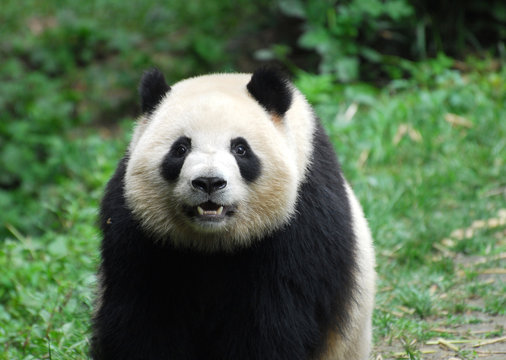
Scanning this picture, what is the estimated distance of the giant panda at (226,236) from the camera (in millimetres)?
3338

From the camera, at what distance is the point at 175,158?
131 inches

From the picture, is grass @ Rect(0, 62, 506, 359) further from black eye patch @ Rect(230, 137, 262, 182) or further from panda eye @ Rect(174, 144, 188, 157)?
black eye patch @ Rect(230, 137, 262, 182)

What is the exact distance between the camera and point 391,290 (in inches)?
204

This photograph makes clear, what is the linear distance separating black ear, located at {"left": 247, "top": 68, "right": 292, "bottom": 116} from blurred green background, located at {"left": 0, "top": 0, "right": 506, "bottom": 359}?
5.31ft

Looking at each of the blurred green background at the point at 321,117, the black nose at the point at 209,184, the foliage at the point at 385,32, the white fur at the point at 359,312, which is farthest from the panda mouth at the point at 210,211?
the foliage at the point at 385,32

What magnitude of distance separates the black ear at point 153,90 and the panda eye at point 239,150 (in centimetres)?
55

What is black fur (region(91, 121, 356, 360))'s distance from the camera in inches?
136

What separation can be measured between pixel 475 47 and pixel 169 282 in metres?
6.98

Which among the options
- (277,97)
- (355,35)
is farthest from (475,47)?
(277,97)

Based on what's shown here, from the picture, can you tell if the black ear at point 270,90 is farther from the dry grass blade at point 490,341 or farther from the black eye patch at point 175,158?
the dry grass blade at point 490,341

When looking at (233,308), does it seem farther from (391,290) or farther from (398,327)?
(391,290)

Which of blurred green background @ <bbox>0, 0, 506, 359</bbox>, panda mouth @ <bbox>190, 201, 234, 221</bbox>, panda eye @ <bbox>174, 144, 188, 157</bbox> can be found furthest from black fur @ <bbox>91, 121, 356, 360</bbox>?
blurred green background @ <bbox>0, 0, 506, 359</bbox>

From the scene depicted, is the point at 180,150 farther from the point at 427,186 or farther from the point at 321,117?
the point at 321,117

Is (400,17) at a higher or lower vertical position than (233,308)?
higher
